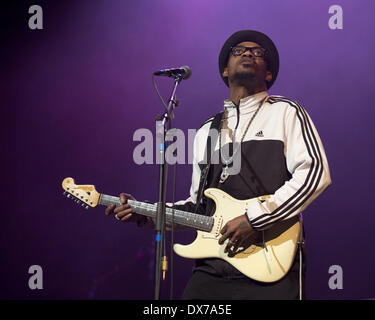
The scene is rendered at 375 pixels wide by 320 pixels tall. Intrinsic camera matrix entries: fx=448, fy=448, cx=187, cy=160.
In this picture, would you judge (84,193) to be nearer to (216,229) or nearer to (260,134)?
(216,229)

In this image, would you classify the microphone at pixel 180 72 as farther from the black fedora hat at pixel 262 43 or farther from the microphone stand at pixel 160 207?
the black fedora hat at pixel 262 43

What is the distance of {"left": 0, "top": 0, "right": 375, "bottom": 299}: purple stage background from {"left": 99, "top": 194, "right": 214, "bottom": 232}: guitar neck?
1200mm

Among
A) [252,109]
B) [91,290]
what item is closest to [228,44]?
[252,109]

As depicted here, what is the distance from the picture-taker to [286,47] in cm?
425

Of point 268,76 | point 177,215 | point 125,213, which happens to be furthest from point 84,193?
point 268,76

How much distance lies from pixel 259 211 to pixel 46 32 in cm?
315

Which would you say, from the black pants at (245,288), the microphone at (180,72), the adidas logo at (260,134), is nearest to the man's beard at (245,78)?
the adidas logo at (260,134)

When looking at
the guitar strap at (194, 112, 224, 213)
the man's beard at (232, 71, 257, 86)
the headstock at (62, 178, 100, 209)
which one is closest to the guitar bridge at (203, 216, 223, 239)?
the guitar strap at (194, 112, 224, 213)

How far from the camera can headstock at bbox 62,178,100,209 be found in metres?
3.22

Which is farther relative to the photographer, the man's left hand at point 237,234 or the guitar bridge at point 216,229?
the guitar bridge at point 216,229

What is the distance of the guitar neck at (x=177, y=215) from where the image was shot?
2891mm
